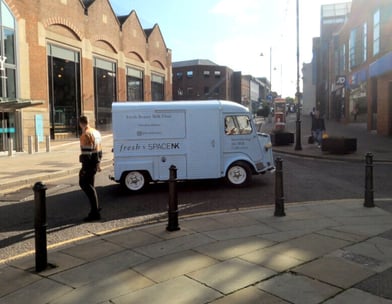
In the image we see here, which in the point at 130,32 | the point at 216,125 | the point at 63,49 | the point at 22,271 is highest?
the point at 130,32

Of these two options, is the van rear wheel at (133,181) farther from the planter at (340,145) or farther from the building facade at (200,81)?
the building facade at (200,81)

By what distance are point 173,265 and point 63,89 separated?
25.8 meters

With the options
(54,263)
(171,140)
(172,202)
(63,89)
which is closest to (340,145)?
(171,140)

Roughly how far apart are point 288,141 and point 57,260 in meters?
18.0

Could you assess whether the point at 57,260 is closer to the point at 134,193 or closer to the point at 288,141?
the point at 134,193

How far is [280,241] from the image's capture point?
552 centimetres

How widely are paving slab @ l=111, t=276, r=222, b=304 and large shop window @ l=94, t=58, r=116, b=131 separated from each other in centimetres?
2984

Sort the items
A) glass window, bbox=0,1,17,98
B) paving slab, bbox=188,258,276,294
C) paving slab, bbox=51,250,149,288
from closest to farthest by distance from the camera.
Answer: paving slab, bbox=188,258,276,294 < paving slab, bbox=51,250,149,288 < glass window, bbox=0,1,17,98

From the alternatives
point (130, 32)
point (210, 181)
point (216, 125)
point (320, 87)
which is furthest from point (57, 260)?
point (320, 87)

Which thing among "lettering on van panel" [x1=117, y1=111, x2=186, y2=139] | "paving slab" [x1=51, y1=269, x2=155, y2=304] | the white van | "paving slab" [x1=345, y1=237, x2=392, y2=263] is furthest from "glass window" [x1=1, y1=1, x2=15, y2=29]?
"paving slab" [x1=345, y1=237, x2=392, y2=263]

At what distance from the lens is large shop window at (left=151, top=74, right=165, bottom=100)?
44.2m

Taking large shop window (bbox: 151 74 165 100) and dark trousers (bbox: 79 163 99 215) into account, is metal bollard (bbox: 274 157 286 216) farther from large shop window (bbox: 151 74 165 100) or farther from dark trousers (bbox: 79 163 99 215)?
large shop window (bbox: 151 74 165 100)

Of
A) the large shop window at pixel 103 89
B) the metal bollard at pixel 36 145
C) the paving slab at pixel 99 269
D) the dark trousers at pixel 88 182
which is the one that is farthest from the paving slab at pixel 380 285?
the large shop window at pixel 103 89

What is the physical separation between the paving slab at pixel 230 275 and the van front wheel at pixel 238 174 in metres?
5.58
